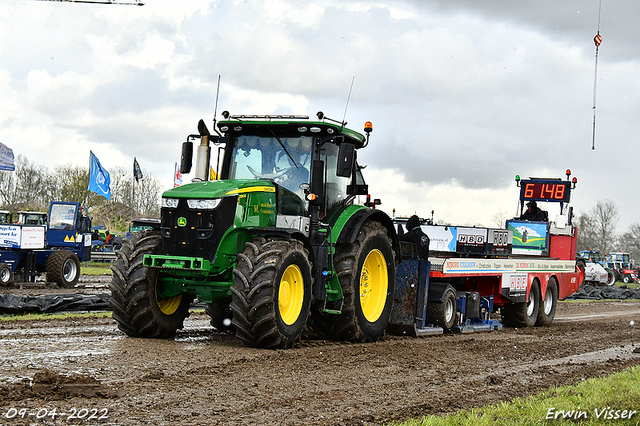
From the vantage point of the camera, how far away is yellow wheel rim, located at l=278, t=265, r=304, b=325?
848 centimetres

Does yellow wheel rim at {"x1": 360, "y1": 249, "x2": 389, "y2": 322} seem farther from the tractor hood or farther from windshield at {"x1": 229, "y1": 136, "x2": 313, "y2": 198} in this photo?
the tractor hood

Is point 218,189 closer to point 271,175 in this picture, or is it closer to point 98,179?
point 271,175

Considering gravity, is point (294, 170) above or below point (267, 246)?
above

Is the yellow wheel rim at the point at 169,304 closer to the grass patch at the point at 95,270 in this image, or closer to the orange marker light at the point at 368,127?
the orange marker light at the point at 368,127

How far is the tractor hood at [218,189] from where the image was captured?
8344mm

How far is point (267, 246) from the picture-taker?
826 cm

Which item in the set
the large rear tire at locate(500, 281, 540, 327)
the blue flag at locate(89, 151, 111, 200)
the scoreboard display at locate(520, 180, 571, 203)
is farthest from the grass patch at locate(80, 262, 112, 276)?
the large rear tire at locate(500, 281, 540, 327)

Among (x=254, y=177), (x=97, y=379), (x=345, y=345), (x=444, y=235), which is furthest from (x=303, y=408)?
(x=444, y=235)

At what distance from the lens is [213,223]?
8266 mm

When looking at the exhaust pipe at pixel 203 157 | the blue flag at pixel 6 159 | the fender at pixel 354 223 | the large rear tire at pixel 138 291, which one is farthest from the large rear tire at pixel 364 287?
the blue flag at pixel 6 159

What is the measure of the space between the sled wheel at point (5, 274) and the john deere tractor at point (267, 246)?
11.9m

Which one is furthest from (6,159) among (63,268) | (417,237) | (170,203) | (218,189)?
(218,189)

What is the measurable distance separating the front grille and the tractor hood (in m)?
0.09

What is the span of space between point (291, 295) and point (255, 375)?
2027mm
